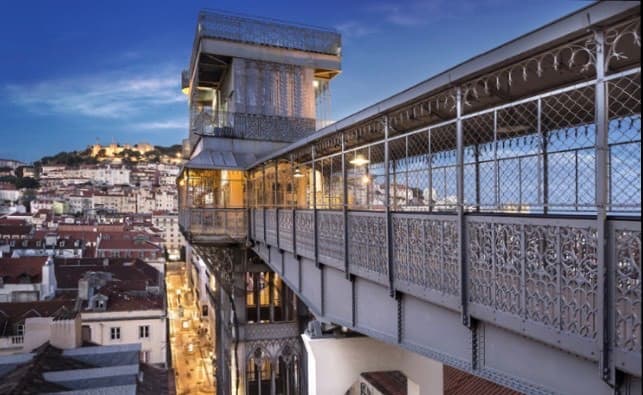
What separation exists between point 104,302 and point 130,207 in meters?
126

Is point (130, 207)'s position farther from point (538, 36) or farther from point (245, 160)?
point (538, 36)

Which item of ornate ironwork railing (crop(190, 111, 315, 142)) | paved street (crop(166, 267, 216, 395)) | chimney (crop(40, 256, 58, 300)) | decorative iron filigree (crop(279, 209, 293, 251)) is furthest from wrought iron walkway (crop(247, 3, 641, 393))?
chimney (crop(40, 256, 58, 300))

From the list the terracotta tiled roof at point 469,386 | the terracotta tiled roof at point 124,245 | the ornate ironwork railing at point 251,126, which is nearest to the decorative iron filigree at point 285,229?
the terracotta tiled roof at point 469,386

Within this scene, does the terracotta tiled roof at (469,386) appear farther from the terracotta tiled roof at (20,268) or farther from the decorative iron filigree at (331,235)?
the terracotta tiled roof at (20,268)

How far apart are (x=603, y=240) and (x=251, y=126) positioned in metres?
19.1

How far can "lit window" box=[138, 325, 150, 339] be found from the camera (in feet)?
91.2

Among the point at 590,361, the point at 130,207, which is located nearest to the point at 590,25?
the point at 590,361

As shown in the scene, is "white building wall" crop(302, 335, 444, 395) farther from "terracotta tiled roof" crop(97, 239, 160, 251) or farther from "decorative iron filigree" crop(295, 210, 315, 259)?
"terracotta tiled roof" crop(97, 239, 160, 251)

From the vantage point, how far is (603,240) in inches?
128

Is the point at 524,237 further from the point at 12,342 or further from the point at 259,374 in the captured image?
the point at 12,342

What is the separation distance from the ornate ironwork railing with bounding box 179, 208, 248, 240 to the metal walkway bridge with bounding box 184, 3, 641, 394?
880 cm

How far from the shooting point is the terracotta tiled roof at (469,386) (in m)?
12.0

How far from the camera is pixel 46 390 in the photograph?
15.8 meters

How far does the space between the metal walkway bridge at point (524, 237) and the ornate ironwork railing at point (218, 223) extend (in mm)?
8798
